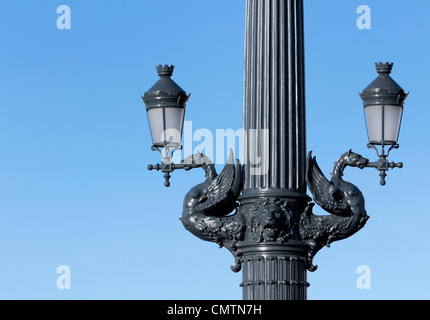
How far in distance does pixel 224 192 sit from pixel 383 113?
1842 millimetres

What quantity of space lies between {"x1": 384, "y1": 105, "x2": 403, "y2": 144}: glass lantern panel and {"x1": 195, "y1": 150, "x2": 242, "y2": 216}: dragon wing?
160cm

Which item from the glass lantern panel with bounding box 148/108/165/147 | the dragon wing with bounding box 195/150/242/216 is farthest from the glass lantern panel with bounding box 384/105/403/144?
the glass lantern panel with bounding box 148/108/165/147

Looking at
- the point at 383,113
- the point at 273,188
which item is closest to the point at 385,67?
the point at 383,113

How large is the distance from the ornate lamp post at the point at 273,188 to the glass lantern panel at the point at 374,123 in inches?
12.1

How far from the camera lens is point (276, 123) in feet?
156

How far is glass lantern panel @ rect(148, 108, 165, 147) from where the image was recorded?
4812 centimetres

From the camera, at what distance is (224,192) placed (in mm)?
47875

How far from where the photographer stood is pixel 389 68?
48.4m

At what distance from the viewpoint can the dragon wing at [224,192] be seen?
47875 millimetres
